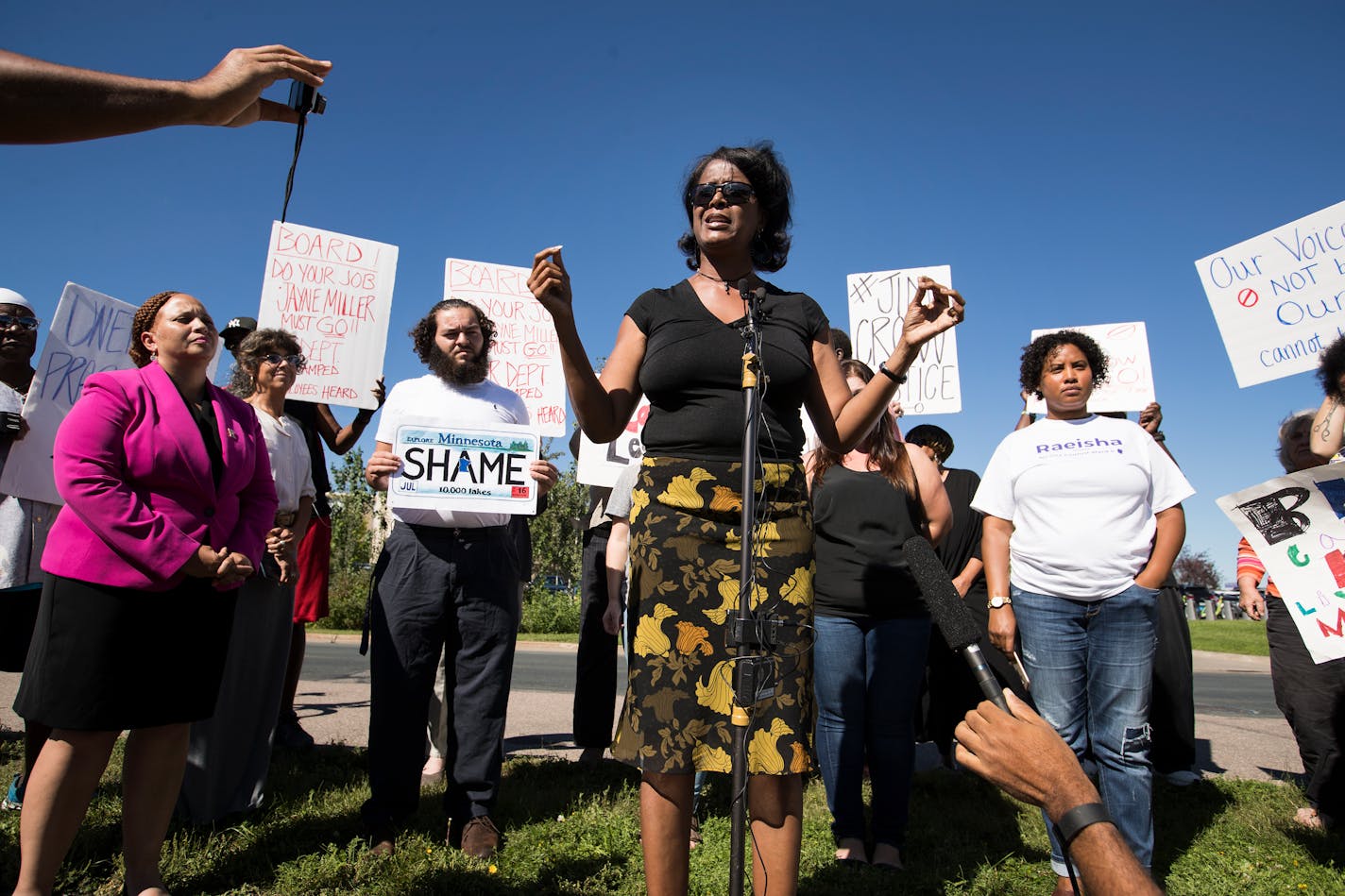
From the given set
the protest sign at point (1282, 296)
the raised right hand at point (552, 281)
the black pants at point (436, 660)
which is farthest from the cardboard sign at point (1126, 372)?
the raised right hand at point (552, 281)

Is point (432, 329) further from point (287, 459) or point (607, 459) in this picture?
point (607, 459)

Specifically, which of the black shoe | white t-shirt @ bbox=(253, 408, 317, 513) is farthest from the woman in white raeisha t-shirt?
the black shoe

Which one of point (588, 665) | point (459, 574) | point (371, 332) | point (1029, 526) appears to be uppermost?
point (371, 332)

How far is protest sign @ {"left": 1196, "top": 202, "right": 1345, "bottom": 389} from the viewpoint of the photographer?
13.4 feet

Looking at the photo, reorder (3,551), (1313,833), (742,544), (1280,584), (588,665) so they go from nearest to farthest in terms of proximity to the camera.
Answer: (742,544) < (1280,584) < (3,551) < (1313,833) < (588,665)

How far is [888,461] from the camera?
156 inches

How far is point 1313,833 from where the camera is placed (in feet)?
13.7

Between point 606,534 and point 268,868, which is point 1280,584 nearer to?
point 606,534

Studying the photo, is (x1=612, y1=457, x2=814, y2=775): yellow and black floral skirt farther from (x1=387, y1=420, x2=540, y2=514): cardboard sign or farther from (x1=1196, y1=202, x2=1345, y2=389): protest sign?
(x1=1196, y1=202, x2=1345, y2=389): protest sign

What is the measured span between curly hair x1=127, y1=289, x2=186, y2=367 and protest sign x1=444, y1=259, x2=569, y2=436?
2.20 metres

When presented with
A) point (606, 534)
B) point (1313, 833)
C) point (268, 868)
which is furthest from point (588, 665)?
point (1313, 833)

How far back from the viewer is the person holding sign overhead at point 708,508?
2211mm

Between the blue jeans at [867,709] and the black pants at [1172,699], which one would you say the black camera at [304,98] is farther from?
the black pants at [1172,699]

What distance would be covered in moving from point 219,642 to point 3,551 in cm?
164
